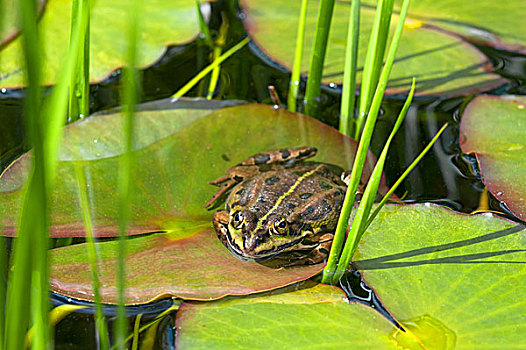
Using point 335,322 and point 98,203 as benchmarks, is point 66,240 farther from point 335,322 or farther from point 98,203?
point 335,322

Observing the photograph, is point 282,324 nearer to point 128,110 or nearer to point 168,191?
point 168,191

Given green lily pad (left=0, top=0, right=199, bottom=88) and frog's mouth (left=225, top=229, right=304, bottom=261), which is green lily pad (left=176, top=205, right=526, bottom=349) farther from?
green lily pad (left=0, top=0, right=199, bottom=88)

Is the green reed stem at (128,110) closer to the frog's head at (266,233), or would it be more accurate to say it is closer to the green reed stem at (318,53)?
the frog's head at (266,233)

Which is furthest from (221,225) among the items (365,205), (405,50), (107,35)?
(405,50)

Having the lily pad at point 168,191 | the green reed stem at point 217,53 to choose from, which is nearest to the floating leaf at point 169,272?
the lily pad at point 168,191

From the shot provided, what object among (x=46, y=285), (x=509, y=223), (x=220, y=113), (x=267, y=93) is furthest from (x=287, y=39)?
(x=46, y=285)

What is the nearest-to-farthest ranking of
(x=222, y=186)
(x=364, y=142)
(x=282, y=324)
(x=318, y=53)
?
1. (x=364, y=142)
2. (x=282, y=324)
3. (x=222, y=186)
4. (x=318, y=53)
